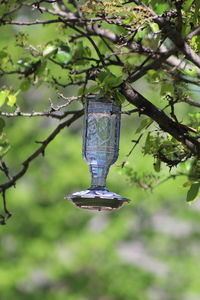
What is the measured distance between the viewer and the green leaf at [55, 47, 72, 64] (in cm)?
399

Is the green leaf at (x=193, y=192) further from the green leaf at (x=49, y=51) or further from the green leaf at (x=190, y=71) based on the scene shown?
the green leaf at (x=49, y=51)

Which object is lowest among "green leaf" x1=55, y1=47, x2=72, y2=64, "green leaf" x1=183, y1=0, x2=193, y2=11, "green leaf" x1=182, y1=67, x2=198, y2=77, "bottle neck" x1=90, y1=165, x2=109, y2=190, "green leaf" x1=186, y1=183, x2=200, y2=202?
"green leaf" x1=186, y1=183, x2=200, y2=202

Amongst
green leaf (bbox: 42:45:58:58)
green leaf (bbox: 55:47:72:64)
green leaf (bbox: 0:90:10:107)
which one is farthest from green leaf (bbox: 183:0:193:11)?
green leaf (bbox: 0:90:10:107)

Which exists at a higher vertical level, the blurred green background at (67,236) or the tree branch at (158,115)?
the tree branch at (158,115)

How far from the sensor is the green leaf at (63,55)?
13.1 feet

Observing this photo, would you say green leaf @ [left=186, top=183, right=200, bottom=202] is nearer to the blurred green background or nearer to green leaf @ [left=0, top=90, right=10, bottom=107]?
green leaf @ [left=0, top=90, right=10, bottom=107]

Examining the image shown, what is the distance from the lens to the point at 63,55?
4004 mm

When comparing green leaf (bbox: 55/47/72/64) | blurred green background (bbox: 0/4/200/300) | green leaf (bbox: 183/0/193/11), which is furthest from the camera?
blurred green background (bbox: 0/4/200/300)

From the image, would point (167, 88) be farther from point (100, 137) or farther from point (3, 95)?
point (3, 95)

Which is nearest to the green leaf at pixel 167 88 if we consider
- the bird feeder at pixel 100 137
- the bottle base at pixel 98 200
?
the bird feeder at pixel 100 137

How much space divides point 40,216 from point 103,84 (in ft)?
39.6

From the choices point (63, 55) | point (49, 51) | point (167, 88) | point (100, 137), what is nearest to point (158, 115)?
point (167, 88)

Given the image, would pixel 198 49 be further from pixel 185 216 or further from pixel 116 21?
pixel 185 216

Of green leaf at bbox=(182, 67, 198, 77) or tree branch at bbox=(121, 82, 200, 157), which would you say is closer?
tree branch at bbox=(121, 82, 200, 157)
